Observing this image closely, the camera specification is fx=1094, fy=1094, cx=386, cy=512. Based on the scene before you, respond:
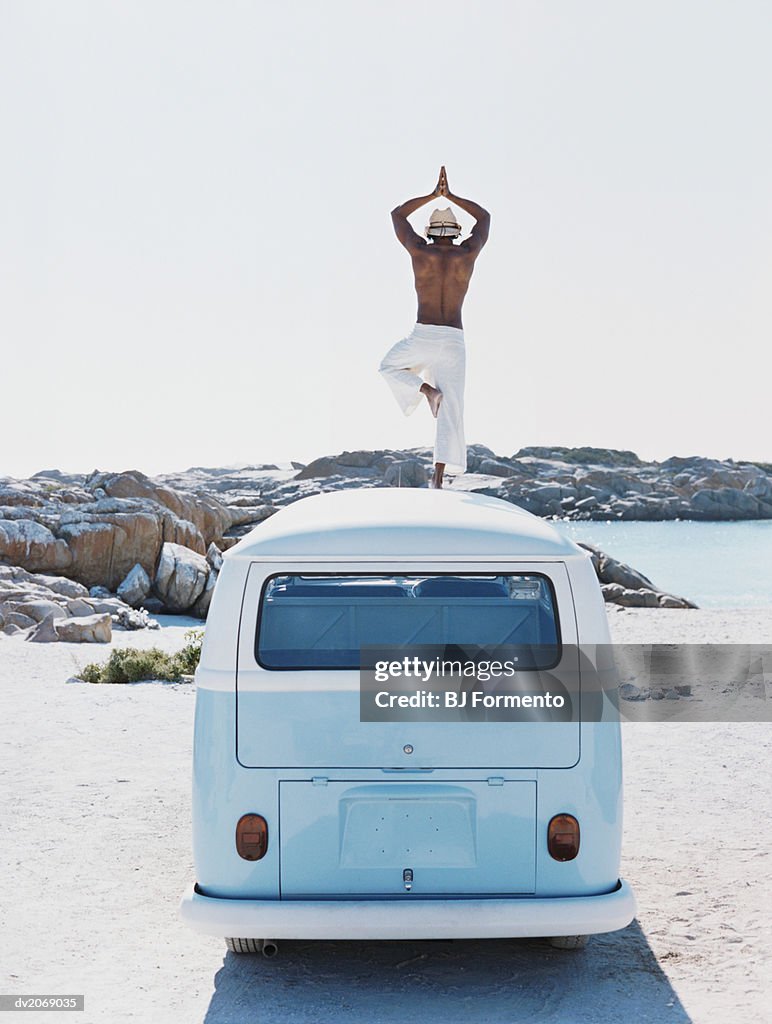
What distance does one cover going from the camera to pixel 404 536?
13.7ft

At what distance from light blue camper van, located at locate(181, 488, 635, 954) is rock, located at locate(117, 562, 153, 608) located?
688 inches

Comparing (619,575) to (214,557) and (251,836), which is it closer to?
(214,557)

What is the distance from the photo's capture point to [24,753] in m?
8.75

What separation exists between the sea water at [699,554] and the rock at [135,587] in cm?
1302

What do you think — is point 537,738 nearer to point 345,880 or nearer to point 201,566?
point 345,880

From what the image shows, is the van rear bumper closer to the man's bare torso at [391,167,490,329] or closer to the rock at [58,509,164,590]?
the man's bare torso at [391,167,490,329]

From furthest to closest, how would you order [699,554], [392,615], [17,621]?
[699,554] < [17,621] < [392,615]

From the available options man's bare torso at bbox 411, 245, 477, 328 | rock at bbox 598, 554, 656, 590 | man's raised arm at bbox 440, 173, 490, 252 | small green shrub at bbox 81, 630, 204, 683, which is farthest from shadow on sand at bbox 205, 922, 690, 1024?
rock at bbox 598, 554, 656, 590

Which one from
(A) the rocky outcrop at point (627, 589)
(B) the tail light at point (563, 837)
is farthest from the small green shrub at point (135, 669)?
(A) the rocky outcrop at point (627, 589)

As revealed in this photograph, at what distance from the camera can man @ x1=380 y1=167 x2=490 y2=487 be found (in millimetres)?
8859

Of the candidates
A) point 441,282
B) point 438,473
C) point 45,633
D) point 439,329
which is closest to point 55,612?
point 45,633

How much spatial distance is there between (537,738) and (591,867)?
0.52 meters

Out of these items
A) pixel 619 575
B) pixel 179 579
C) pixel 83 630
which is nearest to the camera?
pixel 83 630

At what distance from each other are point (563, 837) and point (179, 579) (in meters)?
18.1
